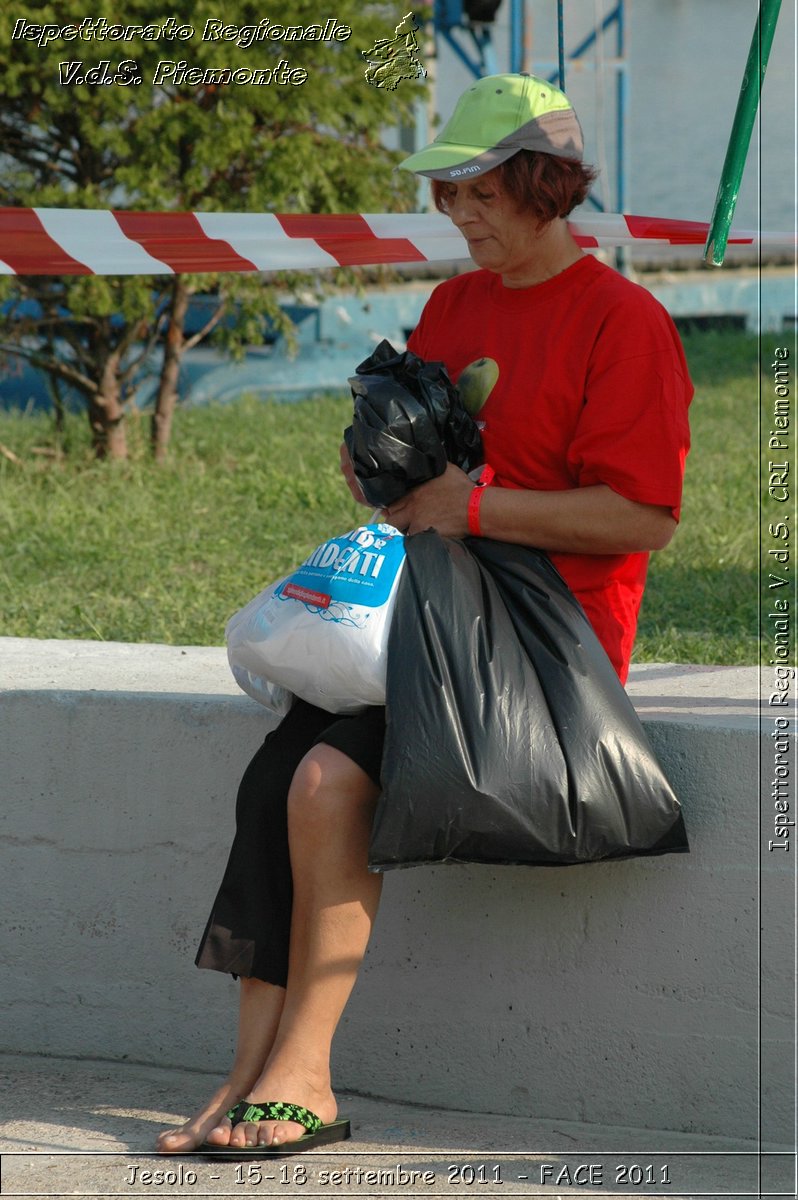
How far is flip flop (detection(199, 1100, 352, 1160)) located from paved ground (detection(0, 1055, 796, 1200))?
31mm

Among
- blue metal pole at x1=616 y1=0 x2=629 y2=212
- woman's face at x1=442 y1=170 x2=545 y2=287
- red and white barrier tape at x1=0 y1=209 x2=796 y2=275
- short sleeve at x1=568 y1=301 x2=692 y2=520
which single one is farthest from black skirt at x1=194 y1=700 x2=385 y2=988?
blue metal pole at x1=616 y1=0 x2=629 y2=212

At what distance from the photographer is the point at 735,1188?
2455 mm

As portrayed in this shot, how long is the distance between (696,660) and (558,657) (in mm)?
1723

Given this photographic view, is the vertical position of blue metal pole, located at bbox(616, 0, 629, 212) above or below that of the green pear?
above

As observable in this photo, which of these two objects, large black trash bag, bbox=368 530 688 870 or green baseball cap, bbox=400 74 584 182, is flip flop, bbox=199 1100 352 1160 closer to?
large black trash bag, bbox=368 530 688 870

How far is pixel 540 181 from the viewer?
2539 millimetres

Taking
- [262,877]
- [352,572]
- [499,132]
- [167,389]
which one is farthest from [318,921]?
[167,389]

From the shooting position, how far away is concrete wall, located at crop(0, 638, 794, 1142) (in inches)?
101

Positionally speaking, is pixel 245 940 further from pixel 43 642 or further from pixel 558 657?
pixel 43 642

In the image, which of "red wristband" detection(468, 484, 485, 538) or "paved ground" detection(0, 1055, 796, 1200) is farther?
"red wristband" detection(468, 484, 485, 538)

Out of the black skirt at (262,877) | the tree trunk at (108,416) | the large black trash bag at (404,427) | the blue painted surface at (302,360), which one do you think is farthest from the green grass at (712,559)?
the tree trunk at (108,416)

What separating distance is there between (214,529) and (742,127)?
139 inches

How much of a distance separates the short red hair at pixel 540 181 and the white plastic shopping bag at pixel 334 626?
0.60 metres

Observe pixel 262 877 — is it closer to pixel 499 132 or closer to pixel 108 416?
pixel 499 132
